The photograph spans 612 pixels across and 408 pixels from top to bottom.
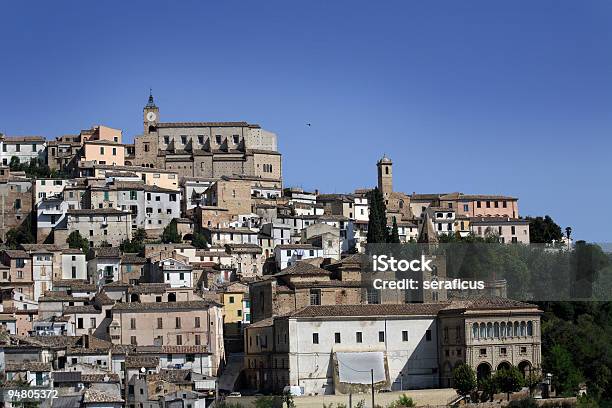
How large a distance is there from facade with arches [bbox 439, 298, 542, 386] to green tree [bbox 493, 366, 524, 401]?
116 cm

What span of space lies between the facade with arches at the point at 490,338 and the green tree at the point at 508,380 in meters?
1.16

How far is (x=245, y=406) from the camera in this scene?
51.8 meters

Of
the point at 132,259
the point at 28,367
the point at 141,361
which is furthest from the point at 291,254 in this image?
the point at 28,367

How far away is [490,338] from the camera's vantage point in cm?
5512

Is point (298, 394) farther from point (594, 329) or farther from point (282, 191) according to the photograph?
point (282, 191)

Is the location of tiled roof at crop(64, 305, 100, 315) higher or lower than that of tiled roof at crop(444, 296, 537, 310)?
higher

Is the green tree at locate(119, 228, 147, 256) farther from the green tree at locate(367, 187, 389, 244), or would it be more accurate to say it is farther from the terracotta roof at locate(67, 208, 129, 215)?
the green tree at locate(367, 187, 389, 244)

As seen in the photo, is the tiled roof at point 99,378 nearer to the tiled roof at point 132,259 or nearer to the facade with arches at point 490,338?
the facade with arches at point 490,338

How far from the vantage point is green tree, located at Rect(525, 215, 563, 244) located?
86.0 m

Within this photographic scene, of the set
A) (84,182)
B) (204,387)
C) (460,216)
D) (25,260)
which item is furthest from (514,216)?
(204,387)

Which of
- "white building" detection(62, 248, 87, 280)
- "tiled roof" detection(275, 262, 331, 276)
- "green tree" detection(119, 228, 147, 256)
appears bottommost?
"tiled roof" detection(275, 262, 331, 276)

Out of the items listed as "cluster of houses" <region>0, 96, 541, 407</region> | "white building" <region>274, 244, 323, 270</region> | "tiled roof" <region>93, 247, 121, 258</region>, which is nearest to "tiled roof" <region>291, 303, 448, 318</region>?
"cluster of houses" <region>0, 96, 541, 407</region>

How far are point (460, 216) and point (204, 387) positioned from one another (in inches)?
1588

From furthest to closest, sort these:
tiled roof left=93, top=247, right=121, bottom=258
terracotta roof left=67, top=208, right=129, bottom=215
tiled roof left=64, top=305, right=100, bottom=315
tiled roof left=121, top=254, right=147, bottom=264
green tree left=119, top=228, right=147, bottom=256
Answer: terracotta roof left=67, top=208, right=129, bottom=215
green tree left=119, top=228, right=147, bottom=256
tiled roof left=93, top=247, right=121, bottom=258
tiled roof left=121, top=254, right=147, bottom=264
tiled roof left=64, top=305, right=100, bottom=315
